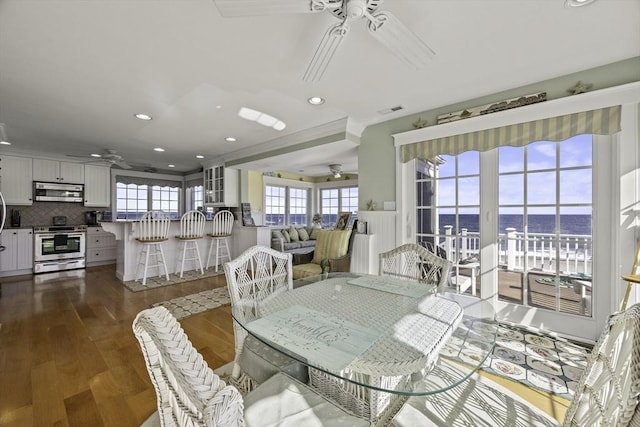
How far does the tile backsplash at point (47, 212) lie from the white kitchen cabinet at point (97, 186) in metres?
0.30

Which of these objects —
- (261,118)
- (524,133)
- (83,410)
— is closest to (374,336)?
(83,410)

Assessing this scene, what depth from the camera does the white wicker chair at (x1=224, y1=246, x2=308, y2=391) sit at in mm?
1220

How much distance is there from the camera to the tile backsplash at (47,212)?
5.06 meters

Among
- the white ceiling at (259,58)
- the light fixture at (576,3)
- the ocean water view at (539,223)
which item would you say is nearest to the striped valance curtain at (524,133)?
the white ceiling at (259,58)

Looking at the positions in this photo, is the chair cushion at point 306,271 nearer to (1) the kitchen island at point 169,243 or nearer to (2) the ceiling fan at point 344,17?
(1) the kitchen island at point 169,243

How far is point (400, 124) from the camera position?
126 inches

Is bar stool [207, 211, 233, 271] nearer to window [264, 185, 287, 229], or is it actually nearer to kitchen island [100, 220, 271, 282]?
kitchen island [100, 220, 271, 282]

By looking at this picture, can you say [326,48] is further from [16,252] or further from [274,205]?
[16,252]

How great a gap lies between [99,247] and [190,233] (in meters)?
2.68

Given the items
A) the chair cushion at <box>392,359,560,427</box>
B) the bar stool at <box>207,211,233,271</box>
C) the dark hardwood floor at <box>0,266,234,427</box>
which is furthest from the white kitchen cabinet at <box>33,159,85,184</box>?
the chair cushion at <box>392,359,560,427</box>

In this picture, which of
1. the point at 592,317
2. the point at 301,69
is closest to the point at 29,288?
the point at 301,69

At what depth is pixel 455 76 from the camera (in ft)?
7.48

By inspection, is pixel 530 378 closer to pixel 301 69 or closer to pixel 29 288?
pixel 301 69

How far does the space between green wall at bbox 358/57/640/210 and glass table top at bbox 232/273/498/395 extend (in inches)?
77.2
